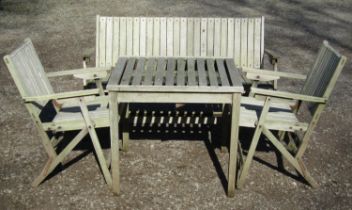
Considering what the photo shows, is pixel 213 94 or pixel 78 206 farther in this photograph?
pixel 78 206

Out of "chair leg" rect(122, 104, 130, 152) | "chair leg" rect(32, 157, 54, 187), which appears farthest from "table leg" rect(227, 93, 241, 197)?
"chair leg" rect(32, 157, 54, 187)

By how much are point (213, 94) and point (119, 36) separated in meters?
2.36

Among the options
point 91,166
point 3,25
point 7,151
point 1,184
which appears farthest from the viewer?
point 3,25

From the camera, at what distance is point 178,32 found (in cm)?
559

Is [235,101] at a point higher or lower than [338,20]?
higher

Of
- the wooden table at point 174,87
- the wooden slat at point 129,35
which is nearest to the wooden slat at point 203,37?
the wooden slat at point 129,35

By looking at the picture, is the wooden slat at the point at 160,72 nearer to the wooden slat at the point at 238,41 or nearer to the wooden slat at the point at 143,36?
the wooden slat at the point at 143,36

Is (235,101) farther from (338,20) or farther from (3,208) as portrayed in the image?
(338,20)

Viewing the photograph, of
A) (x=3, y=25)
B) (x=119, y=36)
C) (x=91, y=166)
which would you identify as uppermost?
(x=119, y=36)

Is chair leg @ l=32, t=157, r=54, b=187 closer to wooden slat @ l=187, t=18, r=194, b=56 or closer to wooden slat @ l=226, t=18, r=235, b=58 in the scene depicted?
wooden slat @ l=187, t=18, r=194, b=56

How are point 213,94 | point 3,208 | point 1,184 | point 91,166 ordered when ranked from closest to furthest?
point 213,94
point 3,208
point 1,184
point 91,166

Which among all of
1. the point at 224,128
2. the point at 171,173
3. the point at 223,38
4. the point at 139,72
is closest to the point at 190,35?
the point at 223,38

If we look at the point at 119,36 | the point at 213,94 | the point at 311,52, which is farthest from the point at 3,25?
the point at 213,94

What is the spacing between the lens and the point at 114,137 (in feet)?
12.8
